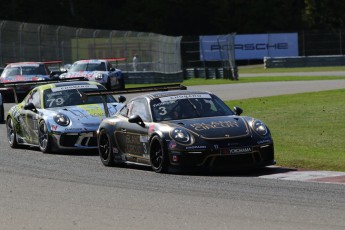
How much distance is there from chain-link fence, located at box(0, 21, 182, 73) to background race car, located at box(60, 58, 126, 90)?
1073cm

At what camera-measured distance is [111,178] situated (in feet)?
47.6

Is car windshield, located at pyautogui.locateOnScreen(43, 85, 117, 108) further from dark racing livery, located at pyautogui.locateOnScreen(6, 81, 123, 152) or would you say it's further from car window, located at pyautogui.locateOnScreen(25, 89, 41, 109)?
car window, located at pyautogui.locateOnScreen(25, 89, 41, 109)

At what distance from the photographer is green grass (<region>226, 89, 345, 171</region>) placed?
15.8 meters

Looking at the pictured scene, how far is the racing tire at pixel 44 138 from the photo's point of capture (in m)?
18.8

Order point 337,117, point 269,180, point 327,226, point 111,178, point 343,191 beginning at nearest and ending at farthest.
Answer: point 327,226 < point 343,191 < point 269,180 < point 111,178 < point 337,117

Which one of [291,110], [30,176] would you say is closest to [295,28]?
[291,110]

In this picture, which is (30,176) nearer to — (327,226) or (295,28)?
(327,226)

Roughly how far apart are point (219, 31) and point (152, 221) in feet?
273

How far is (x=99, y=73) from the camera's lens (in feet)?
137

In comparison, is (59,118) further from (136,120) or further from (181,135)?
(181,135)

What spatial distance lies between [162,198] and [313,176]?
2.62 m

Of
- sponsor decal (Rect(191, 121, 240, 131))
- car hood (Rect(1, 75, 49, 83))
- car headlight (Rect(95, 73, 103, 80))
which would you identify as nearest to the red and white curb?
sponsor decal (Rect(191, 121, 240, 131))

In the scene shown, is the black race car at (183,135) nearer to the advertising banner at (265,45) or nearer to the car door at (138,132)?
the car door at (138,132)

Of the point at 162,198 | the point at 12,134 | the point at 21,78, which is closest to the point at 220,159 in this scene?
the point at 162,198
